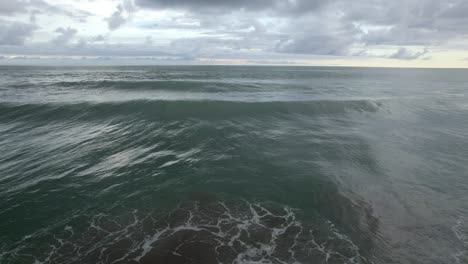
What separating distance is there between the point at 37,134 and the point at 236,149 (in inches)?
545

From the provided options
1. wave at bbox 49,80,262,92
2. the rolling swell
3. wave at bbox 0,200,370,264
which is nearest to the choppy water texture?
wave at bbox 0,200,370,264

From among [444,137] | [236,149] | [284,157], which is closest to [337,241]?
[284,157]

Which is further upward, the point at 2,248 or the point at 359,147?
the point at 359,147

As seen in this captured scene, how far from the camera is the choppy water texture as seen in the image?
714cm

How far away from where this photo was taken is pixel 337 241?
7.44 meters

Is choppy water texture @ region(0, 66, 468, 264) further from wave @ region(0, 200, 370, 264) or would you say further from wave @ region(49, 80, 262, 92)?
wave @ region(49, 80, 262, 92)

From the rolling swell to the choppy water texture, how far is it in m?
2.28

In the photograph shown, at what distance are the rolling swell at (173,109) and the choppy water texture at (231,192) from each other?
228 cm

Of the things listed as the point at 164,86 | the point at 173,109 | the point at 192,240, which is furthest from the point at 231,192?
the point at 164,86

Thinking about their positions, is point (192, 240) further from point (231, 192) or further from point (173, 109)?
point (173, 109)

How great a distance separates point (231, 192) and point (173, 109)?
50.0ft

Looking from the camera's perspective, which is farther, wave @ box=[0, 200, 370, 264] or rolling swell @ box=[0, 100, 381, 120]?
rolling swell @ box=[0, 100, 381, 120]

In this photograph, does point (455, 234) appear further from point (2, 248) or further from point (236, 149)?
point (2, 248)

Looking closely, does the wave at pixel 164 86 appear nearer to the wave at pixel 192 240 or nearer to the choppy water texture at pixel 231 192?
the choppy water texture at pixel 231 192
